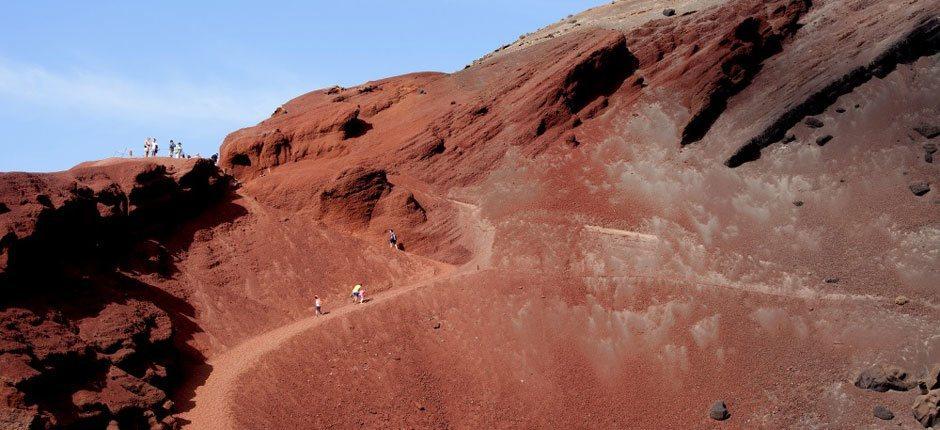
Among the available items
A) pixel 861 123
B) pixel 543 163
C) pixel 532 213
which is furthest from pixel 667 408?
pixel 861 123

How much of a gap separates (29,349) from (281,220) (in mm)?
12341

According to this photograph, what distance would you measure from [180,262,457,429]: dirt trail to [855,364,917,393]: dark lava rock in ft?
45.1

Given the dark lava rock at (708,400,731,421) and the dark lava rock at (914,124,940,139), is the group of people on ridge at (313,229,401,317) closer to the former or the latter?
the dark lava rock at (708,400,731,421)

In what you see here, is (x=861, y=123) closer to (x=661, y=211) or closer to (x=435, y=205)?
(x=661, y=211)

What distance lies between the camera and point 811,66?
1367 inches

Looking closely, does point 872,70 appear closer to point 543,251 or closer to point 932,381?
point 932,381

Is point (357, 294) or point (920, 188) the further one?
point (920, 188)

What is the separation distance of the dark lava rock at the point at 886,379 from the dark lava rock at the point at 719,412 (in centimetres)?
393

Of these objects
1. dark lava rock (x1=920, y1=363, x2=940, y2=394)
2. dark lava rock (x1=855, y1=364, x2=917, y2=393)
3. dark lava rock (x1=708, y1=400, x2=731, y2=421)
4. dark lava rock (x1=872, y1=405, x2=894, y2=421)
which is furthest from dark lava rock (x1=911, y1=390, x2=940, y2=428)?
dark lava rock (x1=708, y1=400, x2=731, y2=421)

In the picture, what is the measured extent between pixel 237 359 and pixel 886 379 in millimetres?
19086

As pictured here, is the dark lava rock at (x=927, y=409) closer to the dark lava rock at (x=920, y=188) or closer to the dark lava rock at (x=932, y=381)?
the dark lava rock at (x=932, y=381)

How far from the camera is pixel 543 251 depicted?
99.4 feet

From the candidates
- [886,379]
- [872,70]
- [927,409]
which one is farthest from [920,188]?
[927,409]

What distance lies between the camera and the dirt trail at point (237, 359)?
2180 cm
